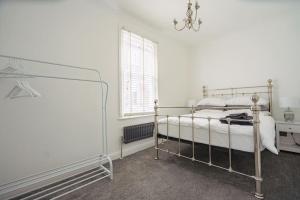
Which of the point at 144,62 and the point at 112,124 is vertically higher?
the point at 144,62

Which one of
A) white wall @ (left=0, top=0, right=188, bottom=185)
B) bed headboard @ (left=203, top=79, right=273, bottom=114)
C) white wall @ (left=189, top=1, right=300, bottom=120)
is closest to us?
white wall @ (left=0, top=0, right=188, bottom=185)

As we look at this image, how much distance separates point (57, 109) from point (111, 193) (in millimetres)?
1234

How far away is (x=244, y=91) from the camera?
3568 millimetres

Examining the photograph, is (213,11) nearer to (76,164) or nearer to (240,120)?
(240,120)

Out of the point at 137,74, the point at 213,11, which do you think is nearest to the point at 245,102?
the point at 213,11

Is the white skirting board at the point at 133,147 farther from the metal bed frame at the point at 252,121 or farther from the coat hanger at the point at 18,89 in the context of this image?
the coat hanger at the point at 18,89

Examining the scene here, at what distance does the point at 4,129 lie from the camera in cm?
158

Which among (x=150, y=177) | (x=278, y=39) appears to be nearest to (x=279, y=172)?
A: (x=150, y=177)

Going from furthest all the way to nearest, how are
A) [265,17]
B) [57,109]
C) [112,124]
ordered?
1. [265,17]
2. [112,124]
3. [57,109]

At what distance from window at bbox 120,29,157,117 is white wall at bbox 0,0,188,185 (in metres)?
0.20

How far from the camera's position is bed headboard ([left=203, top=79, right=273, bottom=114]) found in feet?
10.3

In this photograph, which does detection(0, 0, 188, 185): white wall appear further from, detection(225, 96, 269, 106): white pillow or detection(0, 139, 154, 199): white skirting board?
detection(225, 96, 269, 106): white pillow

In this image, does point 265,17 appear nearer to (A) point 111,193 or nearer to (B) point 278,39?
(B) point 278,39

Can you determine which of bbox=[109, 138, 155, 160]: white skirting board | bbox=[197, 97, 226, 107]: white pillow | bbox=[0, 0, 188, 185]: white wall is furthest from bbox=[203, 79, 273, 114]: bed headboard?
bbox=[0, 0, 188, 185]: white wall
